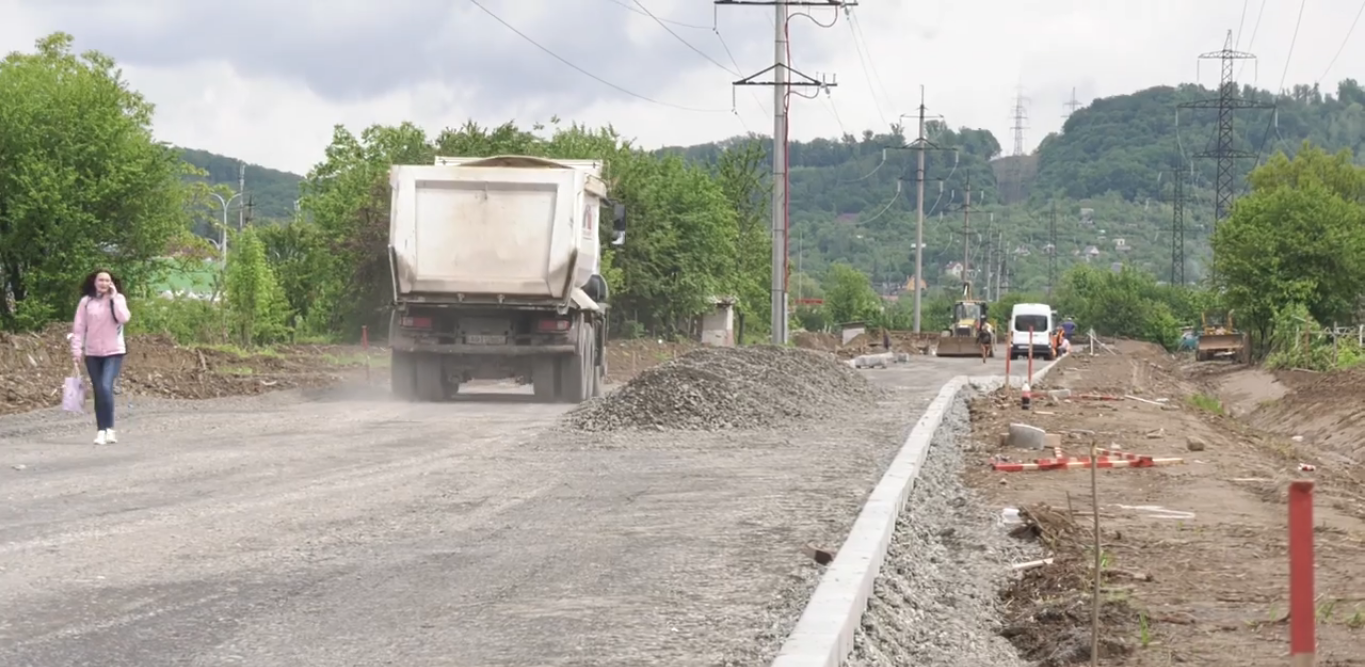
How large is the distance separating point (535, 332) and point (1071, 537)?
14862 mm

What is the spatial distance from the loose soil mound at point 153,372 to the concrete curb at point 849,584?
42.8ft

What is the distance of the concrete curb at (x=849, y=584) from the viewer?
6.03 m

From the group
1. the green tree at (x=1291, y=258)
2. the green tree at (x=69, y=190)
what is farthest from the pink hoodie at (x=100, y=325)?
the green tree at (x=1291, y=258)

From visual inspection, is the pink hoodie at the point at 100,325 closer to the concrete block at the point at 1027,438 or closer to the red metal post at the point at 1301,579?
the concrete block at the point at 1027,438

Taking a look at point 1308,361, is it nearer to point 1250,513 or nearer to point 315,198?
point 1250,513

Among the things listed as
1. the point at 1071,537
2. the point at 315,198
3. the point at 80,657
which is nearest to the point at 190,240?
the point at 1071,537

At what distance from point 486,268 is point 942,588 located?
1591cm

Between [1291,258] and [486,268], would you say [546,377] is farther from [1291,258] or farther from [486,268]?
[1291,258]

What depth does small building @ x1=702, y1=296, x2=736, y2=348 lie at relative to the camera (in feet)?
273

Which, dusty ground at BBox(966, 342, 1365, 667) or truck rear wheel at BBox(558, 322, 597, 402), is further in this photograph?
truck rear wheel at BBox(558, 322, 597, 402)

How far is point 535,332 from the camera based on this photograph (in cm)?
2508

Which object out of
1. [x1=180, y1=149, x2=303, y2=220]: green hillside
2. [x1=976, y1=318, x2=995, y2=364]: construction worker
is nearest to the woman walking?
[x1=976, y1=318, x2=995, y2=364]: construction worker

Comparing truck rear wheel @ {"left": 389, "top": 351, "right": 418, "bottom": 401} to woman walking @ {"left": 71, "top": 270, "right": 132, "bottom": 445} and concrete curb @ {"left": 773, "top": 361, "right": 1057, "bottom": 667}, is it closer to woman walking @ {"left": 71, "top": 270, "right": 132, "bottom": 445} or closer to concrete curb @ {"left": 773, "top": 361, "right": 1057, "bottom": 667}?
woman walking @ {"left": 71, "top": 270, "right": 132, "bottom": 445}

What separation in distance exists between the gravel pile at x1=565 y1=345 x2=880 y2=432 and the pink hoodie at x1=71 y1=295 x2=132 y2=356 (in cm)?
471
